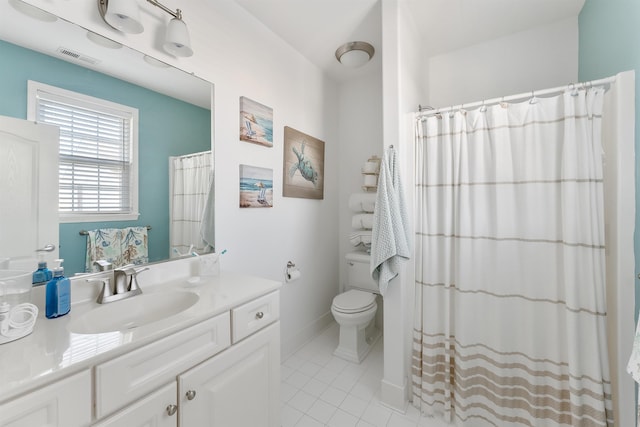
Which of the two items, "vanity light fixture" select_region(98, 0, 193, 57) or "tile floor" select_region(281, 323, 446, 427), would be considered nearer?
"vanity light fixture" select_region(98, 0, 193, 57)

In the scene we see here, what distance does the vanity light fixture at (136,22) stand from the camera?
3.68ft

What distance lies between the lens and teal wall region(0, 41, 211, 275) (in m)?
0.99

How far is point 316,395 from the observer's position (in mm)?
1808

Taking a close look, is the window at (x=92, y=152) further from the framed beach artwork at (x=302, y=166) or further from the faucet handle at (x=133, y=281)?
the framed beach artwork at (x=302, y=166)

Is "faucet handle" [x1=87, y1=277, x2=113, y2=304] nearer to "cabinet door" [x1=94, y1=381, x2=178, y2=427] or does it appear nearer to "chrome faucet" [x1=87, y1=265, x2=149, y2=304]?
"chrome faucet" [x1=87, y1=265, x2=149, y2=304]

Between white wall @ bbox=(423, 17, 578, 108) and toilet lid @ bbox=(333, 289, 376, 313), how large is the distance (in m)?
1.86

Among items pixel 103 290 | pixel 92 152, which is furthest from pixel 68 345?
pixel 92 152

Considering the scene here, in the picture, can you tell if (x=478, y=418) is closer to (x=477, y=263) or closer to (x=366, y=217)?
(x=477, y=263)

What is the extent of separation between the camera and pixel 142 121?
1.33 metres

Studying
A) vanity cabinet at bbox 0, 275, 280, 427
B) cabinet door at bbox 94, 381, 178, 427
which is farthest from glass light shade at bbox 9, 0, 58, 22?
cabinet door at bbox 94, 381, 178, 427

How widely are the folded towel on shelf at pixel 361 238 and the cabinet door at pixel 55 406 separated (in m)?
2.09

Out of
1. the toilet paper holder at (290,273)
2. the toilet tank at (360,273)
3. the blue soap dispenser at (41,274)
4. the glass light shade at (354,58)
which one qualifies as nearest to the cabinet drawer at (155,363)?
the blue soap dispenser at (41,274)

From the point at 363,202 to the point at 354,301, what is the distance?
92cm

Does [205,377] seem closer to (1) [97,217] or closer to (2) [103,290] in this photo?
(2) [103,290]
